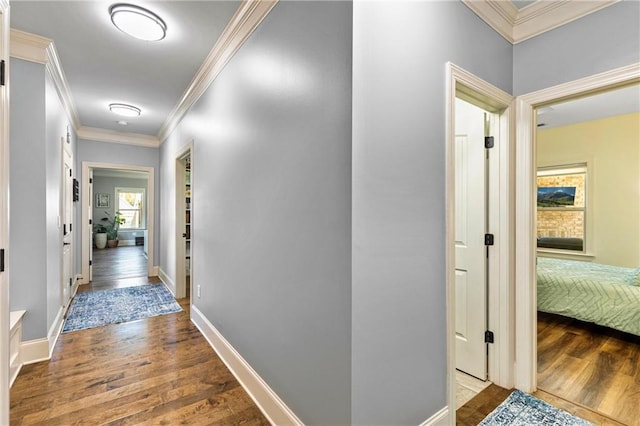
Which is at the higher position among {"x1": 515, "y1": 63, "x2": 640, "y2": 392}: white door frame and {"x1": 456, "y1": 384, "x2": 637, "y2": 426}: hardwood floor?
{"x1": 515, "y1": 63, "x2": 640, "y2": 392}: white door frame

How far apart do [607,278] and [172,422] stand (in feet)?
14.1

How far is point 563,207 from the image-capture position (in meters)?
5.01

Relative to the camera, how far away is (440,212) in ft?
5.29

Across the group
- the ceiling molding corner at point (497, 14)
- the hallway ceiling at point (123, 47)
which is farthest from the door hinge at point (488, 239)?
the hallway ceiling at point (123, 47)

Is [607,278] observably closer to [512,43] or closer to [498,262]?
[498,262]

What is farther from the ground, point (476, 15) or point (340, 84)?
point (476, 15)

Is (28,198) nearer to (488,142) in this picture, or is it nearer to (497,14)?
(488,142)

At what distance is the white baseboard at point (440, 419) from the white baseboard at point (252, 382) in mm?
673

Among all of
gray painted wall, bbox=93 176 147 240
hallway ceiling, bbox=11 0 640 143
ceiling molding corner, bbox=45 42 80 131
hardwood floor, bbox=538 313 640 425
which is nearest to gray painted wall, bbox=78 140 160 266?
ceiling molding corner, bbox=45 42 80 131

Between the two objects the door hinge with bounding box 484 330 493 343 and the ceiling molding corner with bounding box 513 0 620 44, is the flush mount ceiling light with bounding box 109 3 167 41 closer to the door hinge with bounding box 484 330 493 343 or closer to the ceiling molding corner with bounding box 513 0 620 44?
the ceiling molding corner with bounding box 513 0 620 44

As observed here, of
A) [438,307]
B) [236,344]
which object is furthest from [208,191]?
[438,307]

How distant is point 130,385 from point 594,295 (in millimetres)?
4360

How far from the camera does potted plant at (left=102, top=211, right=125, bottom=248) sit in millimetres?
10047

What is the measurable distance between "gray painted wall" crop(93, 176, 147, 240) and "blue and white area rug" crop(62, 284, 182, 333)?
23.2ft
